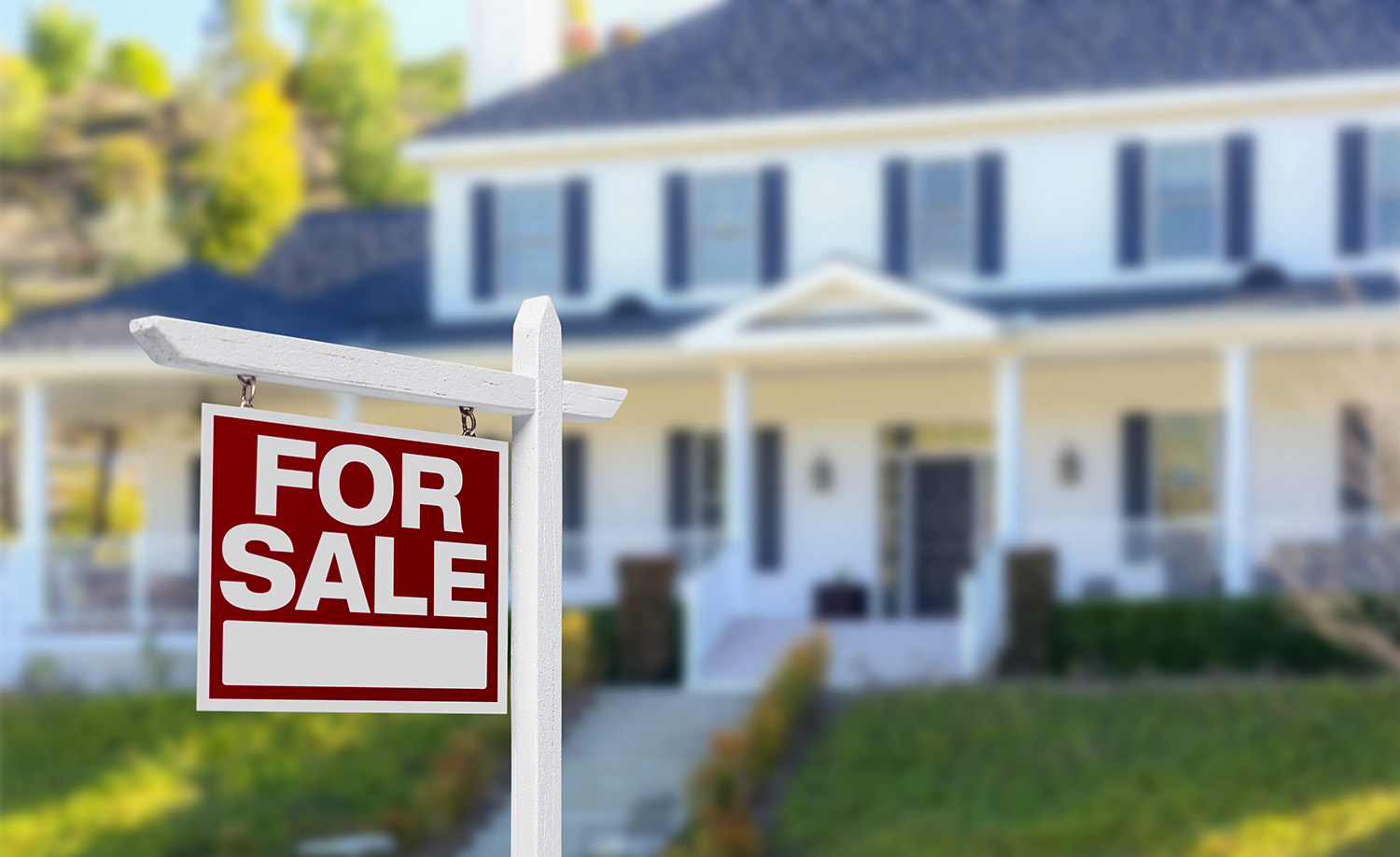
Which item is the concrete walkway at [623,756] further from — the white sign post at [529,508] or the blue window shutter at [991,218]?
the white sign post at [529,508]

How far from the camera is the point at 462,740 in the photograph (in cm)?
1408

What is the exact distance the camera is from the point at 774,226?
63.0 ft

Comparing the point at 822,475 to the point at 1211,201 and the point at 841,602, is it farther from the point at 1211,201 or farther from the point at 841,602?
the point at 1211,201

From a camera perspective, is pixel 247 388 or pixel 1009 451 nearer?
pixel 247 388

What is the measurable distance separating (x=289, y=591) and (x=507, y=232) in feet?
55.0

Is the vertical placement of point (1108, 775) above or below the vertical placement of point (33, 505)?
below

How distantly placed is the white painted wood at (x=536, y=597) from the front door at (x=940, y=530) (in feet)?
50.9

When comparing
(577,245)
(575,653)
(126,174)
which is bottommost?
(575,653)

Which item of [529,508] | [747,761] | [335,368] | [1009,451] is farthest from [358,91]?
[335,368]

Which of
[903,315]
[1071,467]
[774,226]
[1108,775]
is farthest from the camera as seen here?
[774,226]

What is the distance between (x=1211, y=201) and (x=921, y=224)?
295 cm

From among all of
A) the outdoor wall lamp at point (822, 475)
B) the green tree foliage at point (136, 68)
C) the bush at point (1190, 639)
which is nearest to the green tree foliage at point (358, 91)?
the green tree foliage at point (136, 68)

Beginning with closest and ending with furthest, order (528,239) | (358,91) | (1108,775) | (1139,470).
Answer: (1108,775) < (1139,470) < (528,239) < (358,91)

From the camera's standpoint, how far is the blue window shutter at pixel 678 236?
1944 cm
